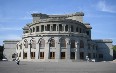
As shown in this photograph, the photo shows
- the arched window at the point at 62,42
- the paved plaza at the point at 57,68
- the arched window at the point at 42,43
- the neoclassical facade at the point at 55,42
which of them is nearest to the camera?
the paved plaza at the point at 57,68

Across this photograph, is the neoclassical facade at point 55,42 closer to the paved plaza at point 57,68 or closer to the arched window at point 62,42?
the arched window at point 62,42

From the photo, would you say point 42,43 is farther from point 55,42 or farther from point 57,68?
point 57,68

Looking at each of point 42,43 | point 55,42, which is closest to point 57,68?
point 55,42

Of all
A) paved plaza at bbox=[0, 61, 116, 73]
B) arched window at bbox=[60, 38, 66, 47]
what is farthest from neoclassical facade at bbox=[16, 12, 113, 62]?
paved plaza at bbox=[0, 61, 116, 73]

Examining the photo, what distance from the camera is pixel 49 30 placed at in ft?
214

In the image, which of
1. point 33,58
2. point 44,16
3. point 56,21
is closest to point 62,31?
point 56,21

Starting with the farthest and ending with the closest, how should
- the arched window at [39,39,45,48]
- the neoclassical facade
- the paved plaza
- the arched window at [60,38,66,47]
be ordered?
Answer: the arched window at [39,39,45,48]
the arched window at [60,38,66,47]
the neoclassical facade
the paved plaza

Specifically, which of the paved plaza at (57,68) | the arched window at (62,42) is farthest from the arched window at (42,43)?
the paved plaza at (57,68)

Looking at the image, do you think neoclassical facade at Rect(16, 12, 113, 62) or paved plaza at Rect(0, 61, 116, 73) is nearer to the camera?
paved plaza at Rect(0, 61, 116, 73)

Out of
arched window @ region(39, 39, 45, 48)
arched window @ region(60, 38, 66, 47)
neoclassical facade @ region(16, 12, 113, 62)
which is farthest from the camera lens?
arched window @ region(39, 39, 45, 48)

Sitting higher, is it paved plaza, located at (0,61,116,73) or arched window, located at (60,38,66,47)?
arched window, located at (60,38,66,47)

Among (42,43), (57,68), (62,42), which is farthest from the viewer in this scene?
(42,43)

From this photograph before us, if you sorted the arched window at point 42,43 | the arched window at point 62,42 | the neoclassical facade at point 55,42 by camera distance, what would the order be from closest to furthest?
the neoclassical facade at point 55,42, the arched window at point 62,42, the arched window at point 42,43

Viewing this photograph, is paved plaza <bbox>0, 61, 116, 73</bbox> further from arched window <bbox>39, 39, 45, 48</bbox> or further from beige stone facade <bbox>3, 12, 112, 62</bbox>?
arched window <bbox>39, 39, 45, 48</bbox>
